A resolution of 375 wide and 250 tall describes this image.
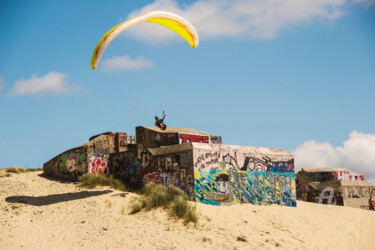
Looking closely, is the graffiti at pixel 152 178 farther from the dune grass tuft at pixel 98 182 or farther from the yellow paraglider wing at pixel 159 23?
the yellow paraglider wing at pixel 159 23

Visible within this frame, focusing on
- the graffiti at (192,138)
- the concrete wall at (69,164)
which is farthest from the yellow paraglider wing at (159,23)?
the concrete wall at (69,164)

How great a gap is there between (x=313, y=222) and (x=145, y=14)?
16.7 meters

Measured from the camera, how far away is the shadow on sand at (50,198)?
848 inches

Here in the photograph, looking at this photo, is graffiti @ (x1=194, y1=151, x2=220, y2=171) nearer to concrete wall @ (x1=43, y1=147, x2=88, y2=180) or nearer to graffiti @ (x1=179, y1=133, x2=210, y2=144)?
graffiti @ (x1=179, y1=133, x2=210, y2=144)

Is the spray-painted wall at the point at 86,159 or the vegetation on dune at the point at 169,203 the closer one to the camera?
the vegetation on dune at the point at 169,203

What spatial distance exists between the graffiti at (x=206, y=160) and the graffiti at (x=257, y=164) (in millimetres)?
2662

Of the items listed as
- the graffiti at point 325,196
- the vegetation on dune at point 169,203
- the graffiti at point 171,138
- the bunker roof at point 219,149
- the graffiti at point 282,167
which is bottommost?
the graffiti at point 325,196

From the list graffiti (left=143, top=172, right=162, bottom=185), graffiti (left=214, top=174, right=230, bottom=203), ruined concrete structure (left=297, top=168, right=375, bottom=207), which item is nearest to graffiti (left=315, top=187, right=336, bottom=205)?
ruined concrete structure (left=297, top=168, right=375, bottom=207)

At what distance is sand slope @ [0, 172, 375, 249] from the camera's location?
16.9m

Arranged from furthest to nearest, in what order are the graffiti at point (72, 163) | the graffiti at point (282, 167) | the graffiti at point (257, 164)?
1. the graffiti at point (282, 167)
2. the graffiti at point (72, 163)
3. the graffiti at point (257, 164)

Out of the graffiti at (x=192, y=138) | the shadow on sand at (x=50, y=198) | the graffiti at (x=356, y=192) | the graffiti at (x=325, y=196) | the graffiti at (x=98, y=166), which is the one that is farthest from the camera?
the graffiti at (x=325, y=196)

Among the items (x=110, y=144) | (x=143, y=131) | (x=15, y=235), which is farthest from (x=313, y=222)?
(x=15, y=235)

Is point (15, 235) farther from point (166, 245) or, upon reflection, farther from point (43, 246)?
point (166, 245)

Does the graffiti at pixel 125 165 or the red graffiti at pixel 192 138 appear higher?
the red graffiti at pixel 192 138
